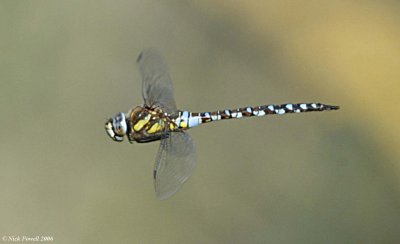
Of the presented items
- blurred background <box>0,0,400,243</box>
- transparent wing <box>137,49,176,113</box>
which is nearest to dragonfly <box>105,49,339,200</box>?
transparent wing <box>137,49,176,113</box>

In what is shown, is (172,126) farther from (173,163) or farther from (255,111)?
(255,111)

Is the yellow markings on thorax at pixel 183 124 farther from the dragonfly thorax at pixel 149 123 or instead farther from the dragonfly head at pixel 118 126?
the dragonfly head at pixel 118 126

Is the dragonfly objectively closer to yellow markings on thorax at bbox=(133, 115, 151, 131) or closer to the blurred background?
yellow markings on thorax at bbox=(133, 115, 151, 131)

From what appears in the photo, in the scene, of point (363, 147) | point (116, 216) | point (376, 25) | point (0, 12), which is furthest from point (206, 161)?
point (0, 12)

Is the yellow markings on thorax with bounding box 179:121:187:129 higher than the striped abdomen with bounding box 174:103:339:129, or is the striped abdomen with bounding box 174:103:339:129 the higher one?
the striped abdomen with bounding box 174:103:339:129

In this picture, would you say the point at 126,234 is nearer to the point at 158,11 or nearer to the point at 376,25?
the point at 158,11

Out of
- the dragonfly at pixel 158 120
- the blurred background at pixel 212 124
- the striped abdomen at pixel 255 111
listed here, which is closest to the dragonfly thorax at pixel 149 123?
the dragonfly at pixel 158 120
